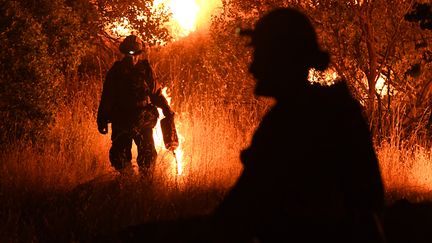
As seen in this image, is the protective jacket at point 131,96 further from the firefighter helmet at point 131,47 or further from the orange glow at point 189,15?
the orange glow at point 189,15

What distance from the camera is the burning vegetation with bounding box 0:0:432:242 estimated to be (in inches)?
278

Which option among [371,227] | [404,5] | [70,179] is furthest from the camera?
[404,5]

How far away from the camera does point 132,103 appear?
795 cm

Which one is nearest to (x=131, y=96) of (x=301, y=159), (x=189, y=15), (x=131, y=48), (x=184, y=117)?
(x=131, y=48)

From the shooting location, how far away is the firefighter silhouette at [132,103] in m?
7.93

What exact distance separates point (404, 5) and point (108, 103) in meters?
5.01

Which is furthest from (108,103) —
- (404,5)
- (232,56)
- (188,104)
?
(404,5)

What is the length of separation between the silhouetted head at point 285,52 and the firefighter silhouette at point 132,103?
519 centimetres

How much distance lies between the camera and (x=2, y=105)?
8727mm

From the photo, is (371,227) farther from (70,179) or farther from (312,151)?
(70,179)

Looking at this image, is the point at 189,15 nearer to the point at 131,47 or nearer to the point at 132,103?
the point at 131,47

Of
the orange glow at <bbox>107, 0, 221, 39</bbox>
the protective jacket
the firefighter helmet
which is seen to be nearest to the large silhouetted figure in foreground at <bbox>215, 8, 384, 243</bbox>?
the protective jacket

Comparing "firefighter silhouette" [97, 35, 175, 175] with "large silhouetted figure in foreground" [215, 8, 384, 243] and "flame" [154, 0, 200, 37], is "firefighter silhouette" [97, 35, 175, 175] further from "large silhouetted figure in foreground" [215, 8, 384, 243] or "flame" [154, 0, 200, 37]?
"flame" [154, 0, 200, 37]

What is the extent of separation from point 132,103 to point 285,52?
5.46 metres
